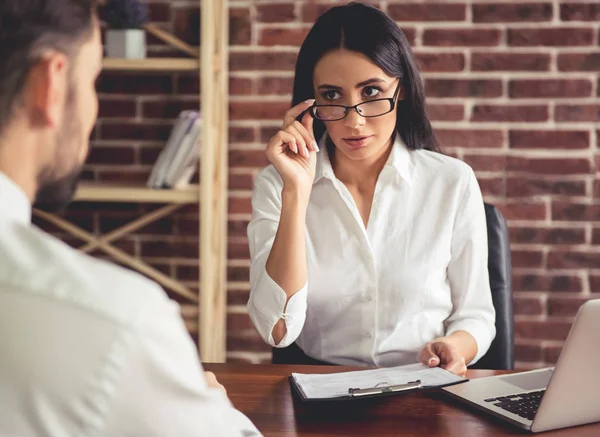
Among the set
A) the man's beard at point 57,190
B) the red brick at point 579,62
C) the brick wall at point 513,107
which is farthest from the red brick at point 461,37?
the man's beard at point 57,190

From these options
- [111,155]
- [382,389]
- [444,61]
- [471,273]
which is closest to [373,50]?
[471,273]

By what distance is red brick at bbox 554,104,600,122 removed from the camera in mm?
2363

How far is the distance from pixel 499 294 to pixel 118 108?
1.53 metres

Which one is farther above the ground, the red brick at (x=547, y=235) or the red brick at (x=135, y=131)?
the red brick at (x=135, y=131)

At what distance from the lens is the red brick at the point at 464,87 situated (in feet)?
7.88

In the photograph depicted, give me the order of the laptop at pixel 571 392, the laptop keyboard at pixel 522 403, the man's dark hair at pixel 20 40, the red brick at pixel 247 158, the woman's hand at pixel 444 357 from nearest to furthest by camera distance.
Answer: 1. the man's dark hair at pixel 20 40
2. the laptop at pixel 571 392
3. the laptop keyboard at pixel 522 403
4. the woman's hand at pixel 444 357
5. the red brick at pixel 247 158

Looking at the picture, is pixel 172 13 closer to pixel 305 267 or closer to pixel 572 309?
pixel 305 267

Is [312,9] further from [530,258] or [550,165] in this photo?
[530,258]

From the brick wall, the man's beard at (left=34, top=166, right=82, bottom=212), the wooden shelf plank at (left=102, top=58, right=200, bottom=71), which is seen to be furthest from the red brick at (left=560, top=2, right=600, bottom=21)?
the man's beard at (left=34, top=166, right=82, bottom=212)

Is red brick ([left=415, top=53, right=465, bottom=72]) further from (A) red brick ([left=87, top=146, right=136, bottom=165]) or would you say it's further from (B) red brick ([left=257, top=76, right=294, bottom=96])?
(A) red brick ([left=87, top=146, right=136, bottom=165])

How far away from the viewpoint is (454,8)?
239 cm

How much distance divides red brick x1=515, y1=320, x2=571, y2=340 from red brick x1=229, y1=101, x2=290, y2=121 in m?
1.08

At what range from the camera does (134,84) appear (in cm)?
256

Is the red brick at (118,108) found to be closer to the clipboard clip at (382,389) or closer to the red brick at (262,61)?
the red brick at (262,61)
